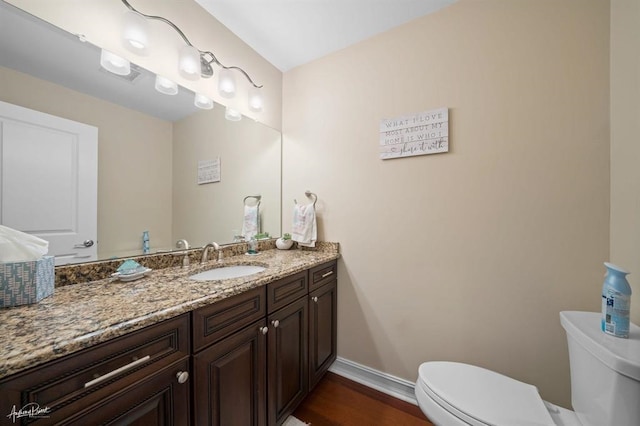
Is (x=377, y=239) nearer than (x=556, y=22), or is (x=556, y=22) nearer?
(x=556, y=22)

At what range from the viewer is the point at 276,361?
111 cm

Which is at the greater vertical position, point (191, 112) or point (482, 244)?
point (191, 112)

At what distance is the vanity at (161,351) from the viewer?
0.49 metres

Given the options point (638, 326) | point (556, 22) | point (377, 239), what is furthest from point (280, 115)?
point (638, 326)

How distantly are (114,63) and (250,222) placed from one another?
3.69 feet

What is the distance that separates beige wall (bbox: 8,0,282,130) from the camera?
0.94 metres

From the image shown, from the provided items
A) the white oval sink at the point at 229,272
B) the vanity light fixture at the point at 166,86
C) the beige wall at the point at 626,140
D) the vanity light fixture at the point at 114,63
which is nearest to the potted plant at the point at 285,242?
the white oval sink at the point at 229,272

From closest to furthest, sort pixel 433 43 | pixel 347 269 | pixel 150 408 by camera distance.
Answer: pixel 150 408, pixel 433 43, pixel 347 269

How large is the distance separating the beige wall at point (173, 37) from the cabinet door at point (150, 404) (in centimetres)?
138

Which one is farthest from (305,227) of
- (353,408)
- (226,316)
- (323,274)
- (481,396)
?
(481,396)

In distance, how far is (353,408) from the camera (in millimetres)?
1358

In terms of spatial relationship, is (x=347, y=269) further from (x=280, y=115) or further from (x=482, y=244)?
(x=280, y=115)

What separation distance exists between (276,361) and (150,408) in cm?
56

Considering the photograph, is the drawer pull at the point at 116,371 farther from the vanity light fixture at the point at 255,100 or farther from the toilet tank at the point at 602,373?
the vanity light fixture at the point at 255,100
